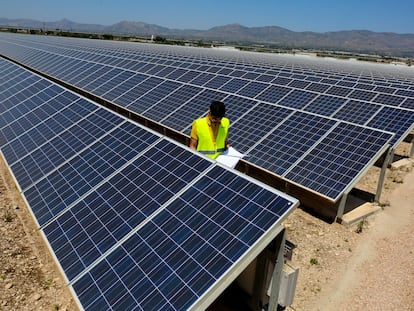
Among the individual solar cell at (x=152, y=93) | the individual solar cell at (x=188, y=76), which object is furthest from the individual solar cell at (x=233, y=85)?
the individual solar cell at (x=152, y=93)

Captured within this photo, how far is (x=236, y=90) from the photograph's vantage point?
19812 mm

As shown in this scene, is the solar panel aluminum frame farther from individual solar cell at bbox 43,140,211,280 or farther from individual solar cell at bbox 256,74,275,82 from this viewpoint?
individual solar cell at bbox 256,74,275,82

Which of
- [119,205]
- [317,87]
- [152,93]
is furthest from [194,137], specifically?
[317,87]

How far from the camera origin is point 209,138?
269 inches

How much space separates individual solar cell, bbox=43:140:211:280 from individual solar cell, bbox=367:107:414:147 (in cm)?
1058

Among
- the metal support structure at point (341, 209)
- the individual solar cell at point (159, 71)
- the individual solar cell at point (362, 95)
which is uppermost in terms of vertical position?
the individual solar cell at point (362, 95)

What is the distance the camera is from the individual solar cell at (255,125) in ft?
38.9

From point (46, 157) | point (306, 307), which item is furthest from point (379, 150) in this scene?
point (46, 157)

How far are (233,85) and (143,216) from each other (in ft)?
54.7

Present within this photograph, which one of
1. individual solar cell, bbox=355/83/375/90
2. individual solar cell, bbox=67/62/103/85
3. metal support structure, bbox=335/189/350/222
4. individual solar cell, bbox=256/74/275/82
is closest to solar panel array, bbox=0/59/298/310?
metal support structure, bbox=335/189/350/222

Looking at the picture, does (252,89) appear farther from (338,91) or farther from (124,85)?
(124,85)

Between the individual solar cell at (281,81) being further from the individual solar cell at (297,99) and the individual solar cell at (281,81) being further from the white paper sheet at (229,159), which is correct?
the white paper sheet at (229,159)

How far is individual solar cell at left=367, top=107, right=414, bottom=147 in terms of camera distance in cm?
1343

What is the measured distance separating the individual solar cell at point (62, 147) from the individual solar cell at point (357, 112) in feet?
34.9
